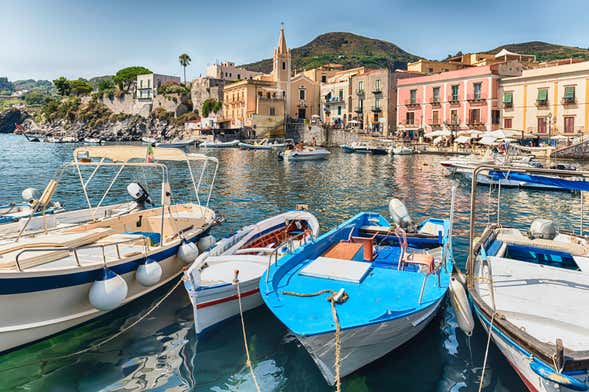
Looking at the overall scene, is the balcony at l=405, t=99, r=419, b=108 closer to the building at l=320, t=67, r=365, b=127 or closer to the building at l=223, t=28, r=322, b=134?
the building at l=320, t=67, r=365, b=127

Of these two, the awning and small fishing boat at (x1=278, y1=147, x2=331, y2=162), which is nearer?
small fishing boat at (x1=278, y1=147, x2=331, y2=162)

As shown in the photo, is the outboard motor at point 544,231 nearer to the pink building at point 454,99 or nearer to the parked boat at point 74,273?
the parked boat at point 74,273

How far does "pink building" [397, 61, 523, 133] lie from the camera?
165 ft

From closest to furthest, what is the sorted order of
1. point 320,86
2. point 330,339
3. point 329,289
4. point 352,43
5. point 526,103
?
point 330,339
point 329,289
point 526,103
point 320,86
point 352,43

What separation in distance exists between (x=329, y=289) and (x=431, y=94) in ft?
179

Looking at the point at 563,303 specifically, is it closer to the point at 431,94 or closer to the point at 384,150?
the point at 384,150

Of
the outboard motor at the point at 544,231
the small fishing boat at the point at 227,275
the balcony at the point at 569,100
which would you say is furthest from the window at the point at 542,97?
the small fishing boat at the point at 227,275

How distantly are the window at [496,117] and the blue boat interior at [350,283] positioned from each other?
45319mm

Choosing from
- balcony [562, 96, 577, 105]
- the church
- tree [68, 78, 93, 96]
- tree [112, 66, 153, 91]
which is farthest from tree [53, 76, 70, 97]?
balcony [562, 96, 577, 105]

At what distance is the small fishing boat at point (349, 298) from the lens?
5.95 metres

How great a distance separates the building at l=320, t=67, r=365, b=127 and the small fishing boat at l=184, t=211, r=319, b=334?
6073 centimetres

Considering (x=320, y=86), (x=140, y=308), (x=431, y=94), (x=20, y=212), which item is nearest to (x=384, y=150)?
(x=431, y=94)

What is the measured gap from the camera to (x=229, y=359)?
7.30 m

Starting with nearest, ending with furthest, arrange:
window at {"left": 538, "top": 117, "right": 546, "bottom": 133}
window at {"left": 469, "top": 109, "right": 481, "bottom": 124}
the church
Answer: window at {"left": 538, "top": 117, "right": 546, "bottom": 133} → window at {"left": 469, "top": 109, "right": 481, "bottom": 124} → the church
